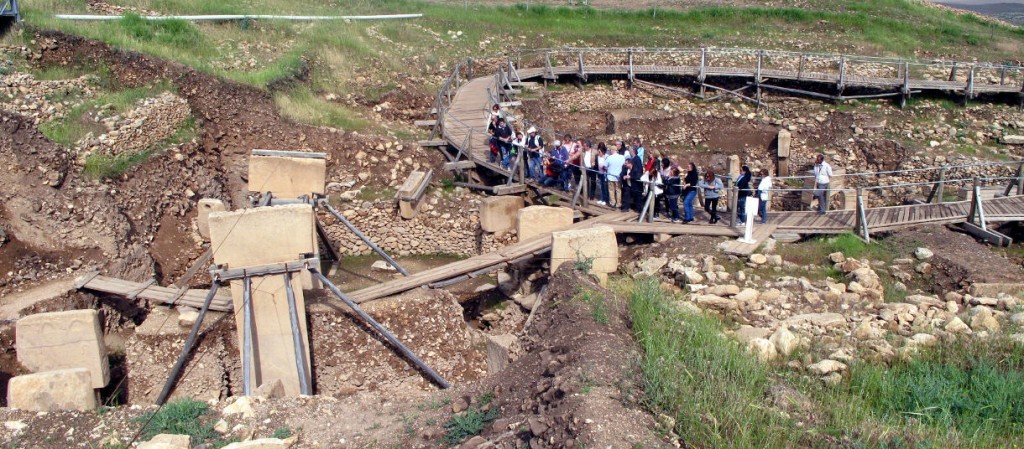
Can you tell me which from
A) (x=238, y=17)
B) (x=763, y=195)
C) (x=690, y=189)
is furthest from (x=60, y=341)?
(x=238, y=17)

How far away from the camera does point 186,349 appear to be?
9992 millimetres

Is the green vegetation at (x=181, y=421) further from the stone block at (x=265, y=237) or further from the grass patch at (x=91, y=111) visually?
the grass patch at (x=91, y=111)

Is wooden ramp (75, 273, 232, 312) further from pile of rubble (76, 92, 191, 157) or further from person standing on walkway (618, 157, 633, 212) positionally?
person standing on walkway (618, 157, 633, 212)

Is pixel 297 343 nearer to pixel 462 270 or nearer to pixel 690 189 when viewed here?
pixel 462 270

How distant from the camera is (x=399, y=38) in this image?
1013 inches

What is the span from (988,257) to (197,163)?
1440 cm

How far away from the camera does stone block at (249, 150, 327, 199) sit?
13.5m

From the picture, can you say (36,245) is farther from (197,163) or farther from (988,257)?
(988,257)

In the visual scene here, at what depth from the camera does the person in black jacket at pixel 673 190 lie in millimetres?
13047

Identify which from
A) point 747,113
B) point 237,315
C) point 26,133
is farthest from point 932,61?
point 26,133

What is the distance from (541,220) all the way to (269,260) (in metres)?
4.54

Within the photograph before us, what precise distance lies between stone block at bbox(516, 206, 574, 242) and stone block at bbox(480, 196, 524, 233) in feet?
6.60

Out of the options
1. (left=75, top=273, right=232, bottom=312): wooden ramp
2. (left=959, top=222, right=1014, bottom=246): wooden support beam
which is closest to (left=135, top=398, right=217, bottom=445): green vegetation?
(left=75, top=273, right=232, bottom=312): wooden ramp

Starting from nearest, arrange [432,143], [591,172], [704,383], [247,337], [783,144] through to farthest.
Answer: [704,383] < [247,337] < [591,172] < [432,143] < [783,144]
